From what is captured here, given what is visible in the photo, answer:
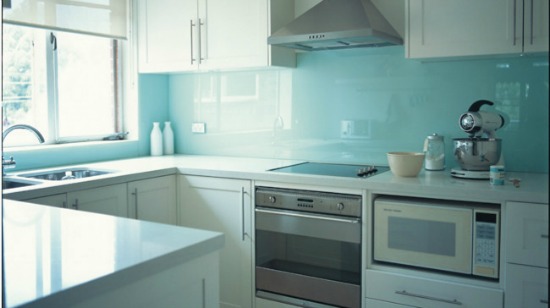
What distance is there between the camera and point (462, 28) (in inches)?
102

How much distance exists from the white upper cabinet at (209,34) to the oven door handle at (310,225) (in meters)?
0.94

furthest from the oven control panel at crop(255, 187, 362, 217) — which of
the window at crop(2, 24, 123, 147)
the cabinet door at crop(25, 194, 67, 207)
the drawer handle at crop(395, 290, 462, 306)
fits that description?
the window at crop(2, 24, 123, 147)

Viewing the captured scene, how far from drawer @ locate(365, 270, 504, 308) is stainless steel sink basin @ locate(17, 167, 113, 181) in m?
1.70

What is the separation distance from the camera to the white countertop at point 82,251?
1.00 m

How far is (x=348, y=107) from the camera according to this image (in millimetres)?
3273

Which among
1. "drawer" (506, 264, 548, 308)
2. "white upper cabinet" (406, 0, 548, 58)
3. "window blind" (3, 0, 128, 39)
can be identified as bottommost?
"drawer" (506, 264, 548, 308)

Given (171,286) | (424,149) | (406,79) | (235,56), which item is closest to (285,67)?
(235,56)

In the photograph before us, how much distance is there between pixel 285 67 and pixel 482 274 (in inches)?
68.7

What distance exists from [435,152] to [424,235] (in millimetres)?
558

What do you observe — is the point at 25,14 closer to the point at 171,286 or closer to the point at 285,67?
the point at 285,67

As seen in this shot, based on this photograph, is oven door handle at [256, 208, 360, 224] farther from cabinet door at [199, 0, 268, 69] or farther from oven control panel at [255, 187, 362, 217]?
cabinet door at [199, 0, 268, 69]

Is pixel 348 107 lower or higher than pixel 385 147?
higher

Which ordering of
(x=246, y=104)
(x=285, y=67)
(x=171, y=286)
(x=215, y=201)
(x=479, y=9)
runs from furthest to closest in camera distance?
1. (x=246, y=104)
2. (x=285, y=67)
3. (x=215, y=201)
4. (x=479, y=9)
5. (x=171, y=286)

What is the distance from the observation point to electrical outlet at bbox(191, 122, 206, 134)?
392 centimetres
